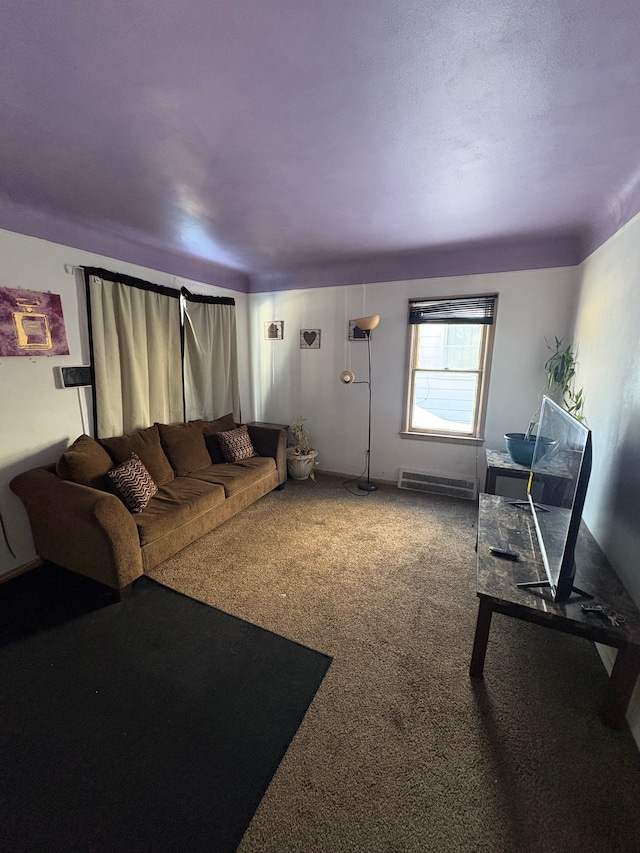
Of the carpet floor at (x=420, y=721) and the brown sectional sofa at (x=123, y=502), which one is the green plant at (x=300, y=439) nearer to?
the brown sectional sofa at (x=123, y=502)

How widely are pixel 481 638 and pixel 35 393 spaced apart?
317cm

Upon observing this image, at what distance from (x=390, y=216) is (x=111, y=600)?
3209 millimetres

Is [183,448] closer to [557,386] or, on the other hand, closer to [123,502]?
[123,502]

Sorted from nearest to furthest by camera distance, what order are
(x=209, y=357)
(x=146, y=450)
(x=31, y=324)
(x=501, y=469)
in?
(x=31, y=324) → (x=501, y=469) → (x=146, y=450) → (x=209, y=357)

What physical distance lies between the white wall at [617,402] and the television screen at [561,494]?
12.2 inches

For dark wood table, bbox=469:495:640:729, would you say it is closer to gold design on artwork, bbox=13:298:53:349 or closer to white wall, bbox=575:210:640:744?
white wall, bbox=575:210:640:744

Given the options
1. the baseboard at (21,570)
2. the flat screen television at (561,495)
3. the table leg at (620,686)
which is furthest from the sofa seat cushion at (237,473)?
the table leg at (620,686)

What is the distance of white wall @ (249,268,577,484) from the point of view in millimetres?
3256

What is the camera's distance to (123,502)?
96.7 inches

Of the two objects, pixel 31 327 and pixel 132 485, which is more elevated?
pixel 31 327

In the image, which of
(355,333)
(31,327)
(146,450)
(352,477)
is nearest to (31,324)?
(31,327)

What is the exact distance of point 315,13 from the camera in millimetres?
947

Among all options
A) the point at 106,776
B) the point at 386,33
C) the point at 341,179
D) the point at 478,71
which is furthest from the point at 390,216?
the point at 106,776

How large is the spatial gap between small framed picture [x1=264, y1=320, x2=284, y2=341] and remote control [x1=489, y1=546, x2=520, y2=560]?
3.43 m
